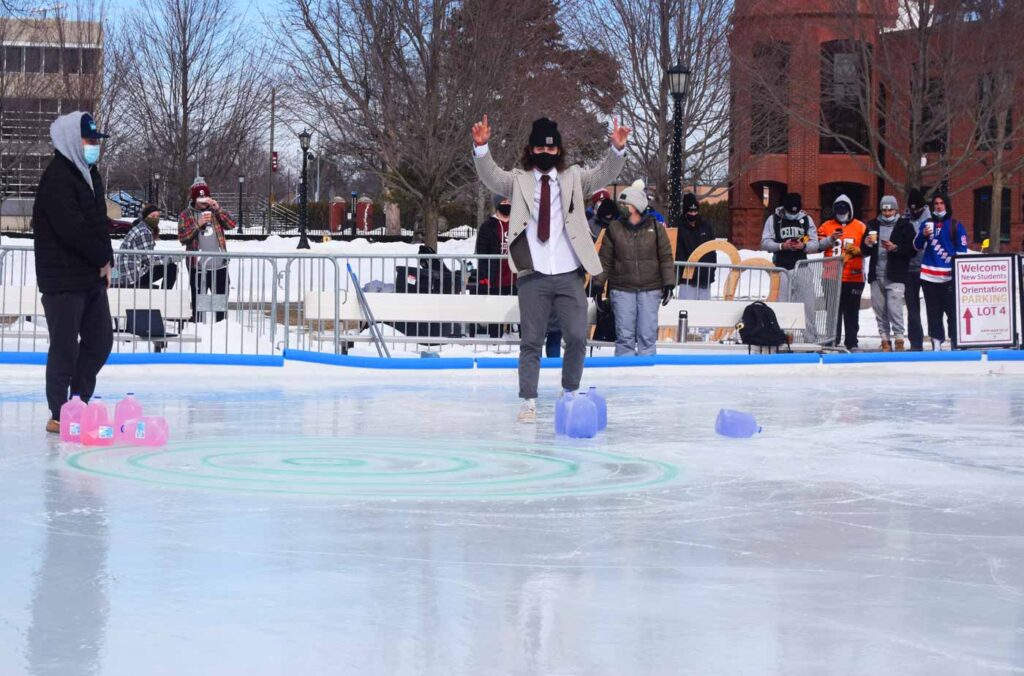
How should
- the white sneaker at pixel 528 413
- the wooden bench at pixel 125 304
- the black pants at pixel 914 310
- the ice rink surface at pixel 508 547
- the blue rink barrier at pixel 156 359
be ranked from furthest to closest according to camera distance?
the black pants at pixel 914 310 → the wooden bench at pixel 125 304 → the blue rink barrier at pixel 156 359 → the white sneaker at pixel 528 413 → the ice rink surface at pixel 508 547

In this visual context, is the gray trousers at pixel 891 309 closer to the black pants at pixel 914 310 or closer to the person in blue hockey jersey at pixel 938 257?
the black pants at pixel 914 310

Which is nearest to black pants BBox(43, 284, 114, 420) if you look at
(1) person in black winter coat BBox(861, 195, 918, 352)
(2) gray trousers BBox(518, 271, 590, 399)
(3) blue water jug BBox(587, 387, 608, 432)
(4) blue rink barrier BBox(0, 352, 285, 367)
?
(2) gray trousers BBox(518, 271, 590, 399)

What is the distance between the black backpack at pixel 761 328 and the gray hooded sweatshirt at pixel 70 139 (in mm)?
8148

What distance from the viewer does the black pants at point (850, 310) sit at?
1539 cm

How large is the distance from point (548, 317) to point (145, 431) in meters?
2.43

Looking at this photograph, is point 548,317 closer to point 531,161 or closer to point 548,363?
point 531,161

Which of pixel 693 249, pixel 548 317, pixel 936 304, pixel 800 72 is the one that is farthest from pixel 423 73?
pixel 548 317

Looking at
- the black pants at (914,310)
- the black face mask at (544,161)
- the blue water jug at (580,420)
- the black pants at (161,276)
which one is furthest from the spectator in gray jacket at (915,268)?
the blue water jug at (580,420)

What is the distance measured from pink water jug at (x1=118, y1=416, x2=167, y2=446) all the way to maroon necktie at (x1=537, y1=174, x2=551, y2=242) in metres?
2.33

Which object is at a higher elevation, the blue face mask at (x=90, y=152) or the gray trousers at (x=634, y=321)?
the blue face mask at (x=90, y=152)

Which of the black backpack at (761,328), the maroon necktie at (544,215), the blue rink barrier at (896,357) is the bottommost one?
the blue rink barrier at (896,357)

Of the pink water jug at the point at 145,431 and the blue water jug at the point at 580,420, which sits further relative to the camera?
the blue water jug at the point at 580,420

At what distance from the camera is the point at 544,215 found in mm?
8445

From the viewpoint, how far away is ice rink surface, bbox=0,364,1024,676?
12.4ft
